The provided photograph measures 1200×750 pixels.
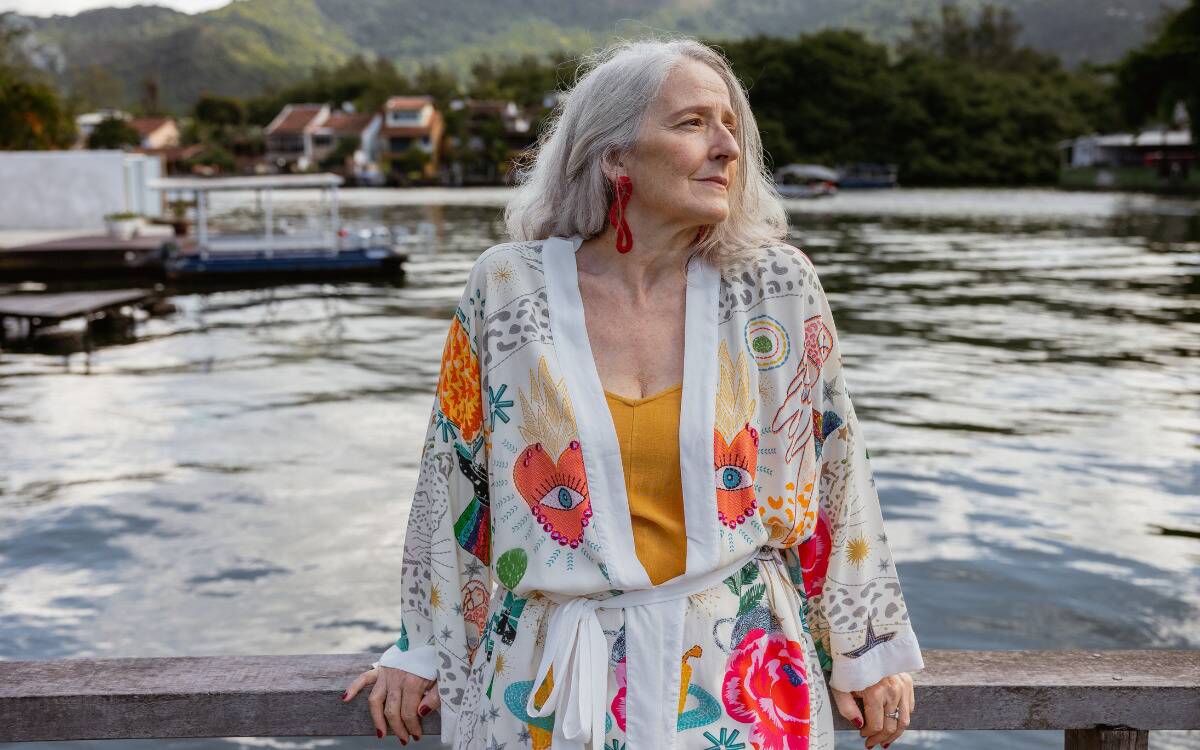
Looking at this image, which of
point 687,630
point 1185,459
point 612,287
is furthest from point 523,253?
point 1185,459

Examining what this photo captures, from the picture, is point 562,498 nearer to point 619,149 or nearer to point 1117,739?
point 619,149

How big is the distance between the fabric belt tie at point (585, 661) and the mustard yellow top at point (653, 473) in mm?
53

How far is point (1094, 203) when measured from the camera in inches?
2028

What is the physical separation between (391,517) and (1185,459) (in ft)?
18.6

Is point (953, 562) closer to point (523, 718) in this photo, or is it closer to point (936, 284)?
point (523, 718)

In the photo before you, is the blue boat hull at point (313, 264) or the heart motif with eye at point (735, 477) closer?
the heart motif with eye at point (735, 477)

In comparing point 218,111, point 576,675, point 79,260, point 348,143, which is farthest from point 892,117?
point 576,675

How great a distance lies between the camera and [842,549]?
179cm

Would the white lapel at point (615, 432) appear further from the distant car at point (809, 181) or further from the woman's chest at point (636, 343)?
the distant car at point (809, 181)

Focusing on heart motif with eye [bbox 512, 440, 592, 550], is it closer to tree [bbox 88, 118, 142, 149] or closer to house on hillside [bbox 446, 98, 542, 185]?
tree [bbox 88, 118, 142, 149]

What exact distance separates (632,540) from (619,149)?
57 cm

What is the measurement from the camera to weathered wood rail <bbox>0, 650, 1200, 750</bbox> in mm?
1746

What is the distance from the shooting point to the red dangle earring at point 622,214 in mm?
1844

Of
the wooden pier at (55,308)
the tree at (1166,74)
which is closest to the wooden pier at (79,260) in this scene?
the wooden pier at (55,308)
